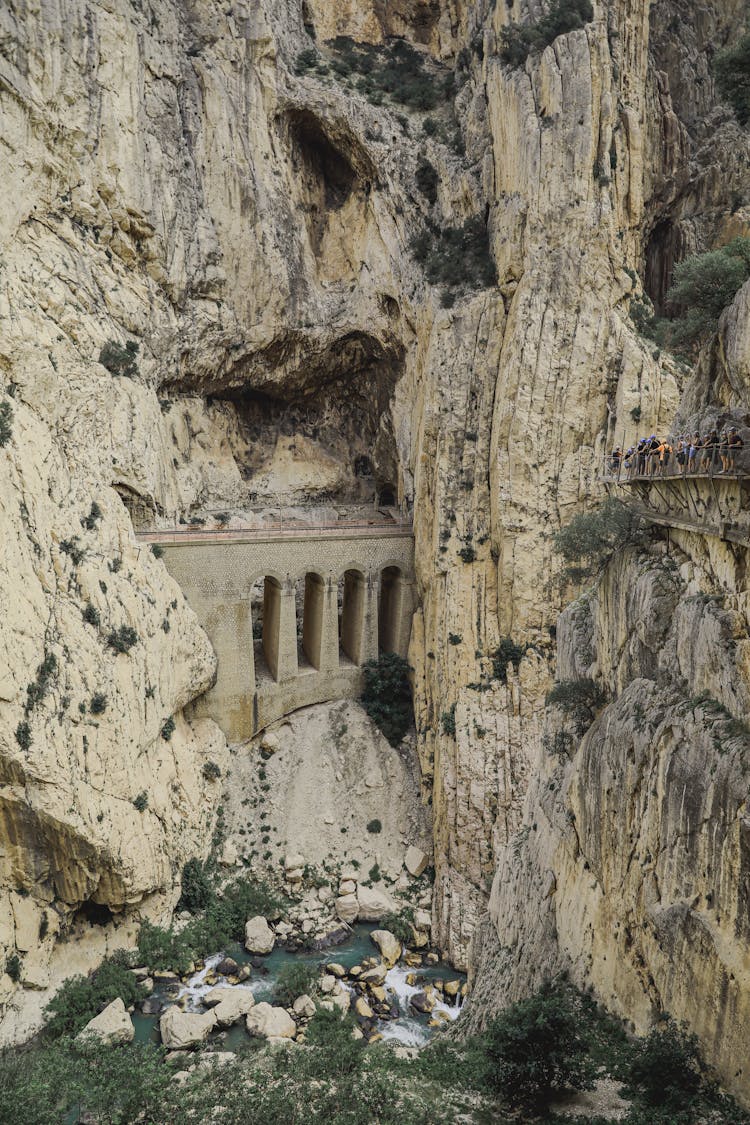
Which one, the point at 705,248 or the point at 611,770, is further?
the point at 705,248

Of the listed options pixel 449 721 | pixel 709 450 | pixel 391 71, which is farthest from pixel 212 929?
pixel 391 71

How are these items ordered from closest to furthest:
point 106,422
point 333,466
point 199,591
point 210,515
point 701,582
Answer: point 701,582 → point 106,422 → point 199,591 → point 210,515 → point 333,466

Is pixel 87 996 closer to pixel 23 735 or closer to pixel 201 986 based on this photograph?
pixel 201 986

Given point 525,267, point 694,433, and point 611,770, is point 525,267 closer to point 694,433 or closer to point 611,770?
point 694,433

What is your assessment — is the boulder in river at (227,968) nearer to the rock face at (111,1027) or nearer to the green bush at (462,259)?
the rock face at (111,1027)

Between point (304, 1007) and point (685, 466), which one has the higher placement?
point (685, 466)

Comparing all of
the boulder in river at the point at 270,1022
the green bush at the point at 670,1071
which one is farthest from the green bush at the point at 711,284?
the boulder in river at the point at 270,1022

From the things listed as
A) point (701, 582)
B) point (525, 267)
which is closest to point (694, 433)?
point (701, 582)
